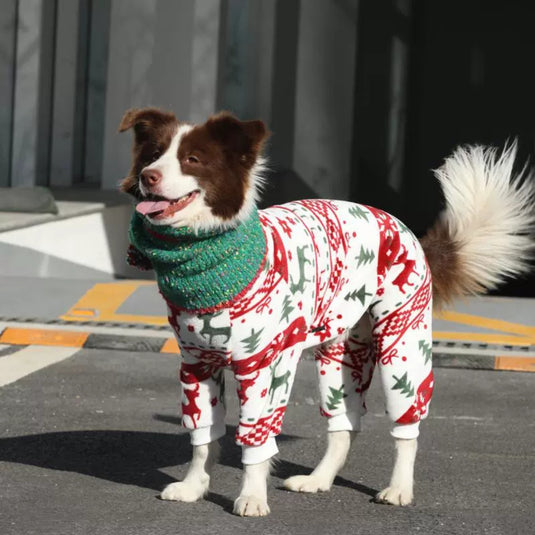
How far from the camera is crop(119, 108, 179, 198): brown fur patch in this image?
4898 millimetres

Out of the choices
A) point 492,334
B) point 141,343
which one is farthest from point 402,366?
point 492,334

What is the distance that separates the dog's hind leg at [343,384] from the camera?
580 centimetres

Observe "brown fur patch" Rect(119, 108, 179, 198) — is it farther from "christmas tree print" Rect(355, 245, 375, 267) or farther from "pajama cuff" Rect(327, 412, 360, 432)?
"pajama cuff" Rect(327, 412, 360, 432)

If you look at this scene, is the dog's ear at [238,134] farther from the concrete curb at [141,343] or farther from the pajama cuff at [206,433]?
the concrete curb at [141,343]

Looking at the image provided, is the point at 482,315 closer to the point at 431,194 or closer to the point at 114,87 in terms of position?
the point at 114,87

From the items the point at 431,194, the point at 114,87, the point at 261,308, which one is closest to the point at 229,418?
the point at 261,308

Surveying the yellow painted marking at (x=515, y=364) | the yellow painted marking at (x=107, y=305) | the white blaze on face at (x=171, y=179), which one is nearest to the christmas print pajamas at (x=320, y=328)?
the white blaze on face at (x=171, y=179)

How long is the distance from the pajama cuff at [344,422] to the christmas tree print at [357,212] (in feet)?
2.82

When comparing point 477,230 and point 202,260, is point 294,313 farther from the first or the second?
point 477,230

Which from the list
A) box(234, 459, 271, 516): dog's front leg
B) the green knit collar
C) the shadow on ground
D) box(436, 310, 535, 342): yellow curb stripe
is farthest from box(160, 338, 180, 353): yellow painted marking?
the green knit collar

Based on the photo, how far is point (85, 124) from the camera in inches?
695

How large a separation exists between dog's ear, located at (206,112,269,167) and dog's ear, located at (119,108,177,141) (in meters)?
0.17

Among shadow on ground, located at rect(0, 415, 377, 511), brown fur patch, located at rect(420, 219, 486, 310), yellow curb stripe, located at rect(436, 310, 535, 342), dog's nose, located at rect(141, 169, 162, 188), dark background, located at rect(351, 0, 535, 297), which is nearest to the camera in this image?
dog's nose, located at rect(141, 169, 162, 188)

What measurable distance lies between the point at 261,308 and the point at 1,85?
35.0 feet
